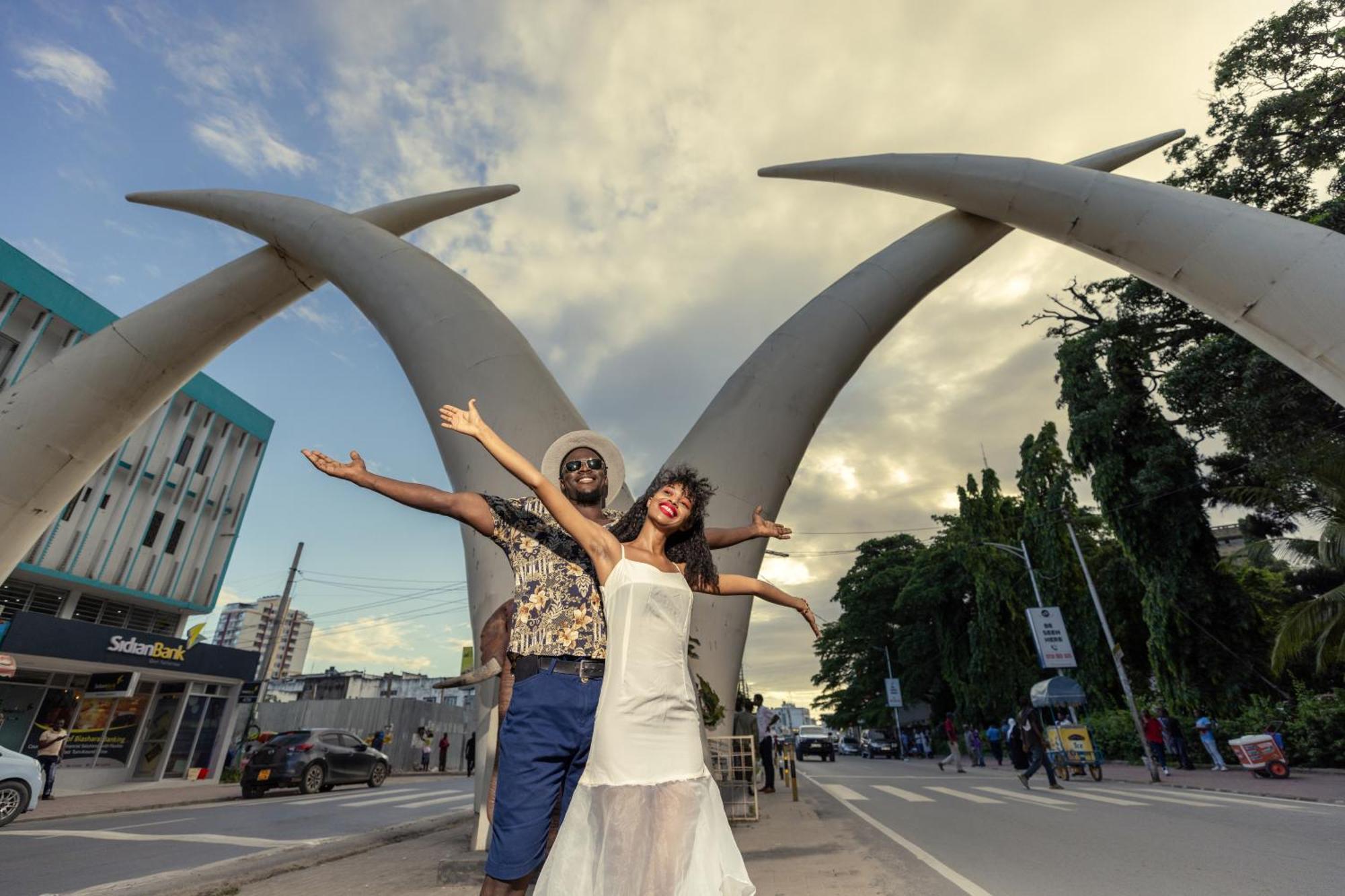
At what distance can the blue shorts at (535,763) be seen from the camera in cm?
203

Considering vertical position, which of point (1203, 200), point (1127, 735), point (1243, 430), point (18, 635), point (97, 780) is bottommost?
point (97, 780)

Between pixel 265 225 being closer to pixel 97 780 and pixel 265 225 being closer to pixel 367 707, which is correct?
pixel 97 780

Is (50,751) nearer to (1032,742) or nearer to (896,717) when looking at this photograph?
(1032,742)

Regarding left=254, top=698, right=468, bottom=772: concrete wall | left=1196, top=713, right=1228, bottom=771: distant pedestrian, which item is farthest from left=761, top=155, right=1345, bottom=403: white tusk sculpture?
left=254, top=698, right=468, bottom=772: concrete wall

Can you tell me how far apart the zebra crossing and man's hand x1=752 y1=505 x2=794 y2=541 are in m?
7.58

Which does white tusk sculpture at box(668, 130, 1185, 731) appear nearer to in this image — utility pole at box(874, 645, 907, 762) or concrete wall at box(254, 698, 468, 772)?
concrete wall at box(254, 698, 468, 772)

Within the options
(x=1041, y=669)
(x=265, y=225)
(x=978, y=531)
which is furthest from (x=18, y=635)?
(x=1041, y=669)

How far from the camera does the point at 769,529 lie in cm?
335

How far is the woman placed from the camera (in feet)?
5.62

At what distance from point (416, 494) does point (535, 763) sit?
3.61 feet

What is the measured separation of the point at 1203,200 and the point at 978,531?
2577 cm

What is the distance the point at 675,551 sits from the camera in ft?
8.34

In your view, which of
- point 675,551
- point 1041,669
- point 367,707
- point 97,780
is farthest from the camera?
point 1041,669

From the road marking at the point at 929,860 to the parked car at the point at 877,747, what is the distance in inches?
1301
